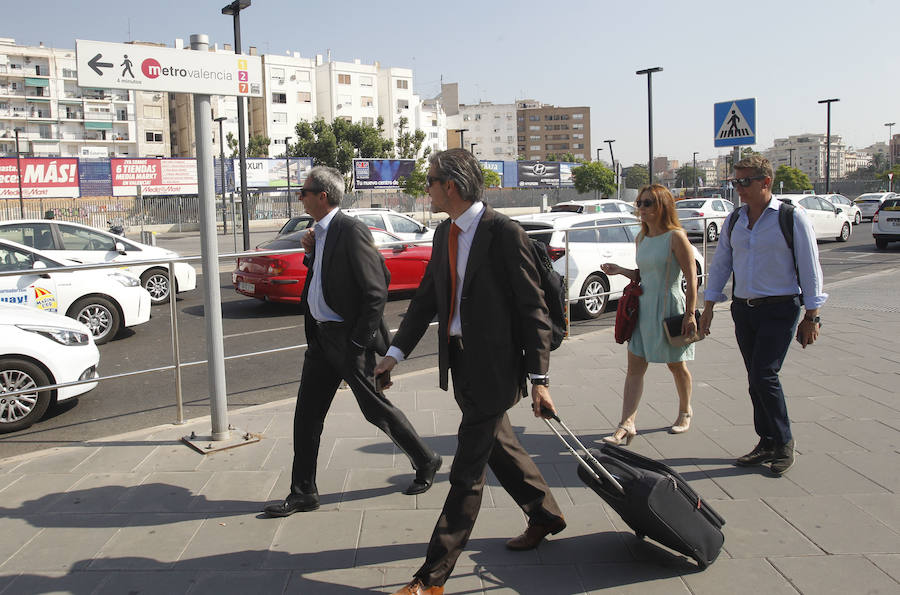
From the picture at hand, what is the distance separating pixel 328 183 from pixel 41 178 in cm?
4348

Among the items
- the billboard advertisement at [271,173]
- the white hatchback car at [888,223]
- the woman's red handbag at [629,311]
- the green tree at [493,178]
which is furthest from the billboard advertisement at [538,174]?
the woman's red handbag at [629,311]

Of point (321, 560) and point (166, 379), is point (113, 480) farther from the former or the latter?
point (166, 379)

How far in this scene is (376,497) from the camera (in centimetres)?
418

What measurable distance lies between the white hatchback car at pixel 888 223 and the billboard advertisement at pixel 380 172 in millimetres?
39286

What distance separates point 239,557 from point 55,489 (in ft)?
5.18

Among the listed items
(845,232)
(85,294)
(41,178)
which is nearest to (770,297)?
(85,294)

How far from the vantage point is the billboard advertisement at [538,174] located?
72.9m

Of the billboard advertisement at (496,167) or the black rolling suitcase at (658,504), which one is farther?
the billboard advertisement at (496,167)

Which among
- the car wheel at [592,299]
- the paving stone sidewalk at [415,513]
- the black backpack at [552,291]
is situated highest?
the black backpack at [552,291]

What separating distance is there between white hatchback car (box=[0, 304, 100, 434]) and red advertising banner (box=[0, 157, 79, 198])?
130ft

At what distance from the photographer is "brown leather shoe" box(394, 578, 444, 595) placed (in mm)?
2967

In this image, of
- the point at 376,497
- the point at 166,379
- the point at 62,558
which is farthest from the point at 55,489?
the point at 166,379

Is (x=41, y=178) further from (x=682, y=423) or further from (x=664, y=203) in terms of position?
(x=682, y=423)

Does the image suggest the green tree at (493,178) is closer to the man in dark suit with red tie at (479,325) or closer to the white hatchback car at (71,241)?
the white hatchback car at (71,241)
